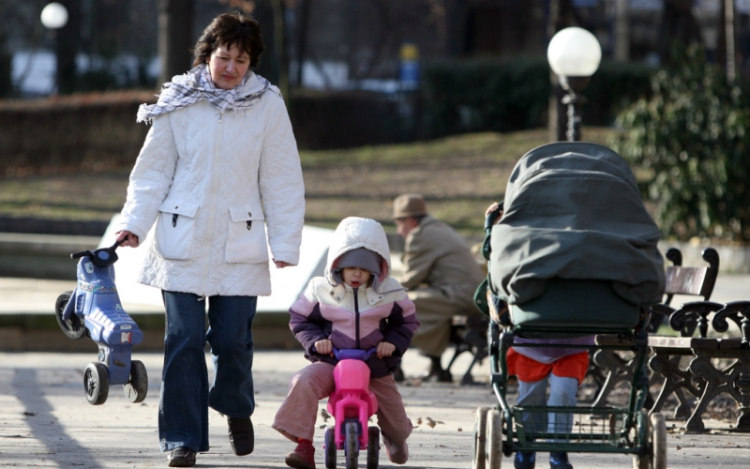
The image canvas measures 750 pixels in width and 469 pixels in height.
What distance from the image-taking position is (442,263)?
8.29m

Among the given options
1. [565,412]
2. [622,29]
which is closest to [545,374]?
[565,412]

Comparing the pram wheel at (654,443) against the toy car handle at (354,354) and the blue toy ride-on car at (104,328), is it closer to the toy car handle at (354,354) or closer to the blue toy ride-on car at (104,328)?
the toy car handle at (354,354)

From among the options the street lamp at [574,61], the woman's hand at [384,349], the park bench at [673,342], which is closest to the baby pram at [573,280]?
the woman's hand at [384,349]

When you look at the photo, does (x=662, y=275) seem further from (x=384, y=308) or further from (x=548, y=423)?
(x=384, y=308)

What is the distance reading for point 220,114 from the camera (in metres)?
5.11

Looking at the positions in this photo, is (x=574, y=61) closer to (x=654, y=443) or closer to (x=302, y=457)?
(x=302, y=457)

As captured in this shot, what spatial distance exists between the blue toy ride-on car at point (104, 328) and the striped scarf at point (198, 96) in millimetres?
634

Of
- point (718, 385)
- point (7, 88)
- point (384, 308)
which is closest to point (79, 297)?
point (384, 308)

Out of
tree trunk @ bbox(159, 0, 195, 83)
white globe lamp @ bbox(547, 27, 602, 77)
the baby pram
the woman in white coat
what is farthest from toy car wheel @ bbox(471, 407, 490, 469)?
tree trunk @ bbox(159, 0, 195, 83)

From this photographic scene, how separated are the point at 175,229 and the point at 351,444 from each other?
3.81 feet

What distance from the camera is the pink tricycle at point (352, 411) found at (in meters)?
4.88

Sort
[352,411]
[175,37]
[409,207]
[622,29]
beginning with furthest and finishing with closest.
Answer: [622,29] → [175,37] → [409,207] → [352,411]

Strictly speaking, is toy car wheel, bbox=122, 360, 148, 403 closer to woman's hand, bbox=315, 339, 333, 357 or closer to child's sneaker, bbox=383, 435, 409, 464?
woman's hand, bbox=315, 339, 333, 357

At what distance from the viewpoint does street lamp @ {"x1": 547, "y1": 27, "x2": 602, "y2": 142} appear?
9758 mm
